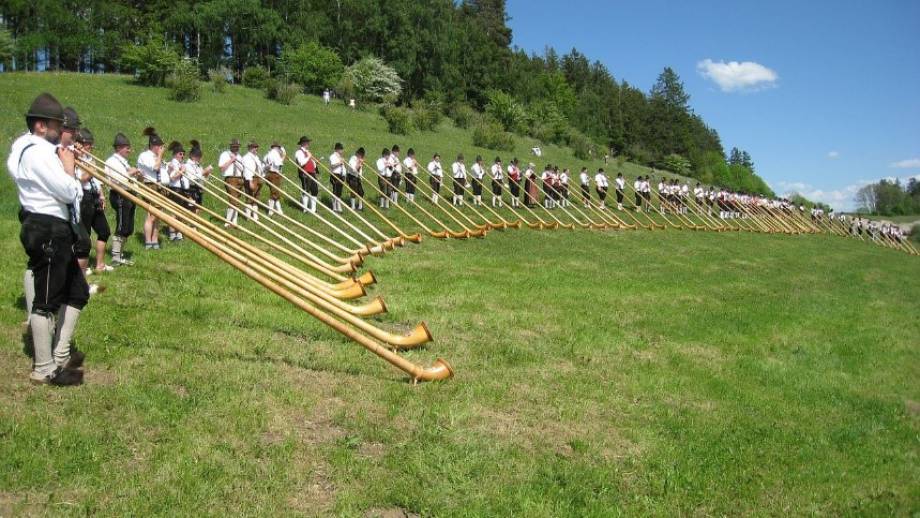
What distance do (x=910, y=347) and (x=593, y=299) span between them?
5.53 m

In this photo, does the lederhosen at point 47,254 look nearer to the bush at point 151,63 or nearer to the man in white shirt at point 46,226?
the man in white shirt at point 46,226

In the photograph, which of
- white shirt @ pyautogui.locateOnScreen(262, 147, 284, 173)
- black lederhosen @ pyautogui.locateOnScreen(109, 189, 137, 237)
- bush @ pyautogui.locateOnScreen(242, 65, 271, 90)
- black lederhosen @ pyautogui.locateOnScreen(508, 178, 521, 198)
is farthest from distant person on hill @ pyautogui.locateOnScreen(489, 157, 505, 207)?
bush @ pyautogui.locateOnScreen(242, 65, 271, 90)

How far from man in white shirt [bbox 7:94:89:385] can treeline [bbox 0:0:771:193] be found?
1577 inches

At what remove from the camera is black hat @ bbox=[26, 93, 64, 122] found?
5207 mm

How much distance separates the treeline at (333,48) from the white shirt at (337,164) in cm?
2693

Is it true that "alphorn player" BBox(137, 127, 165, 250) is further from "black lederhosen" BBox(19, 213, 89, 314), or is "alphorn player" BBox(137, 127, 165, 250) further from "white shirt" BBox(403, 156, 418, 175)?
"white shirt" BBox(403, 156, 418, 175)

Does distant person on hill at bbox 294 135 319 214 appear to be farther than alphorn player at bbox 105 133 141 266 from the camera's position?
Yes

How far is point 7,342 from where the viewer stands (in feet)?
20.4

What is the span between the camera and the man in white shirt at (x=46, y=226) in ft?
17.0

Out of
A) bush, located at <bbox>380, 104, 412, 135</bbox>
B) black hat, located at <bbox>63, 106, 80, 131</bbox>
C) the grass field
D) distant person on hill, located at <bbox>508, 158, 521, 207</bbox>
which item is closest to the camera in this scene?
the grass field

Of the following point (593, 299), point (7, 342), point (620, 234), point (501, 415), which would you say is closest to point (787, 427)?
point (501, 415)

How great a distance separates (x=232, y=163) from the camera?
50.3 feet

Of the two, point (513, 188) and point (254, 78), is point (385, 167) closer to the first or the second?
point (513, 188)

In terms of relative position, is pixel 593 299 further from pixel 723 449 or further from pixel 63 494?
pixel 63 494
